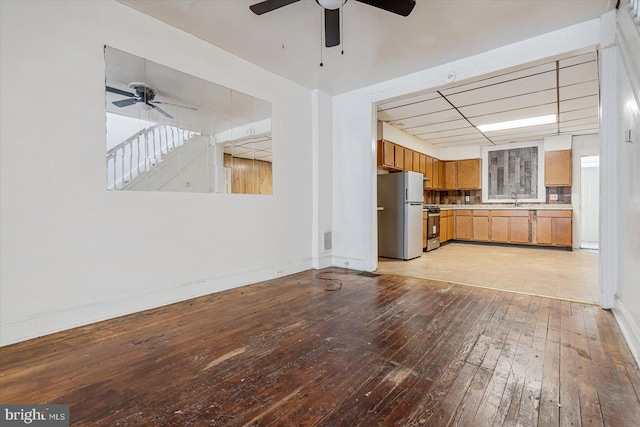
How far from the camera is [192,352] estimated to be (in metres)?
1.97

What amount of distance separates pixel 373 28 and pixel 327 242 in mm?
2896

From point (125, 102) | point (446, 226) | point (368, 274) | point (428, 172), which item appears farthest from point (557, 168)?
point (125, 102)

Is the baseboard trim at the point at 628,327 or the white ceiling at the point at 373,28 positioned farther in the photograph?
the white ceiling at the point at 373,28

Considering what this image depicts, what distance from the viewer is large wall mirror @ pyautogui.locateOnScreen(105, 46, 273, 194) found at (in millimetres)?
2588

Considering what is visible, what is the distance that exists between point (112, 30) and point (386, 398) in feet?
11.2

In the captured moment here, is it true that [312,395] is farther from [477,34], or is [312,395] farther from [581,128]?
[581,128]

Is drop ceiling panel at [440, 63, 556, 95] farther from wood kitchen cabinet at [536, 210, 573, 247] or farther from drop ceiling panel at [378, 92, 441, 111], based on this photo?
wood kitchen cabinet at [536, 210, 573, 247]

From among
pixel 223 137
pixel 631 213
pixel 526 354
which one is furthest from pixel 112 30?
pixel 631 213

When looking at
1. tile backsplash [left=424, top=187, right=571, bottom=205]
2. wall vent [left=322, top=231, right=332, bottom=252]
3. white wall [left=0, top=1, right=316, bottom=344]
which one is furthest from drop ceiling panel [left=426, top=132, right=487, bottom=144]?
white wall [left=0, top=1, right=316, bottom=344]

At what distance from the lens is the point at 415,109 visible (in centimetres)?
487

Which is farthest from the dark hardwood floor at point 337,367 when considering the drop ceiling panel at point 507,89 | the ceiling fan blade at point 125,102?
the drop ceiling panel at point 507,89

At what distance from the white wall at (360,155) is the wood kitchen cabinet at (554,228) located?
15.5ft

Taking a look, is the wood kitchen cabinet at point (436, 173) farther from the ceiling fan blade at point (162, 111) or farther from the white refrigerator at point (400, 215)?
the ceiling fan blade at point (162, 111)

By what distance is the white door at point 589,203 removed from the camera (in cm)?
673
